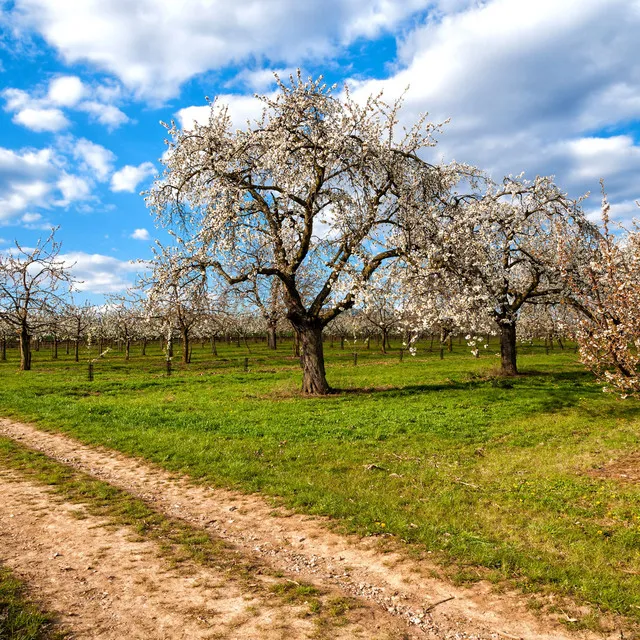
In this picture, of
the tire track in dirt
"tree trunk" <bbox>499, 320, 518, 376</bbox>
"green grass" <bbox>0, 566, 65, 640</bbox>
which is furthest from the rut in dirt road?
"tree trunk" <bbox>499, 320, 518, 376</bbox>

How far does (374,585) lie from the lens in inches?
243

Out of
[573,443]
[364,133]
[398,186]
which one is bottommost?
[573,443]

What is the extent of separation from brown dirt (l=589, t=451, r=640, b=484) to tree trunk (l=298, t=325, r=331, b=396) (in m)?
13.3

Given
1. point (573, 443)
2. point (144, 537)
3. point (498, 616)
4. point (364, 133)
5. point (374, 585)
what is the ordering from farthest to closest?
point (364, 133) → point (573, 443) → point (144, 537) → point (374, 585) → point (498, 616)

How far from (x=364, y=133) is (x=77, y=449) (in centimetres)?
1697

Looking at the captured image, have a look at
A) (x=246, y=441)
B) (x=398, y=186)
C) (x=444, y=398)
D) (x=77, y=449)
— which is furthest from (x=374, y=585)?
(x=398, y=186)

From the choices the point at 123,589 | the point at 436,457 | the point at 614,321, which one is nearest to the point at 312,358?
the point at 436,457

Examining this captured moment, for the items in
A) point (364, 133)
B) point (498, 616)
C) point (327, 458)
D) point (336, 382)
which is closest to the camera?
point (498, 616)

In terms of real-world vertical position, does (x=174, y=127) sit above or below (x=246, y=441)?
above

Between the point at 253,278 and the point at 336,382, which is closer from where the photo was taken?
the point at 253,278

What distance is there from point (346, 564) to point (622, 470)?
798 cm

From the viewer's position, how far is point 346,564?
6773 millimetres

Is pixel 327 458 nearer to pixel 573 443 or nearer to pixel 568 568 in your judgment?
pixel 568 568

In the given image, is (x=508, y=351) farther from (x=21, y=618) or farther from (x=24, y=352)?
(x=24, y=352)
